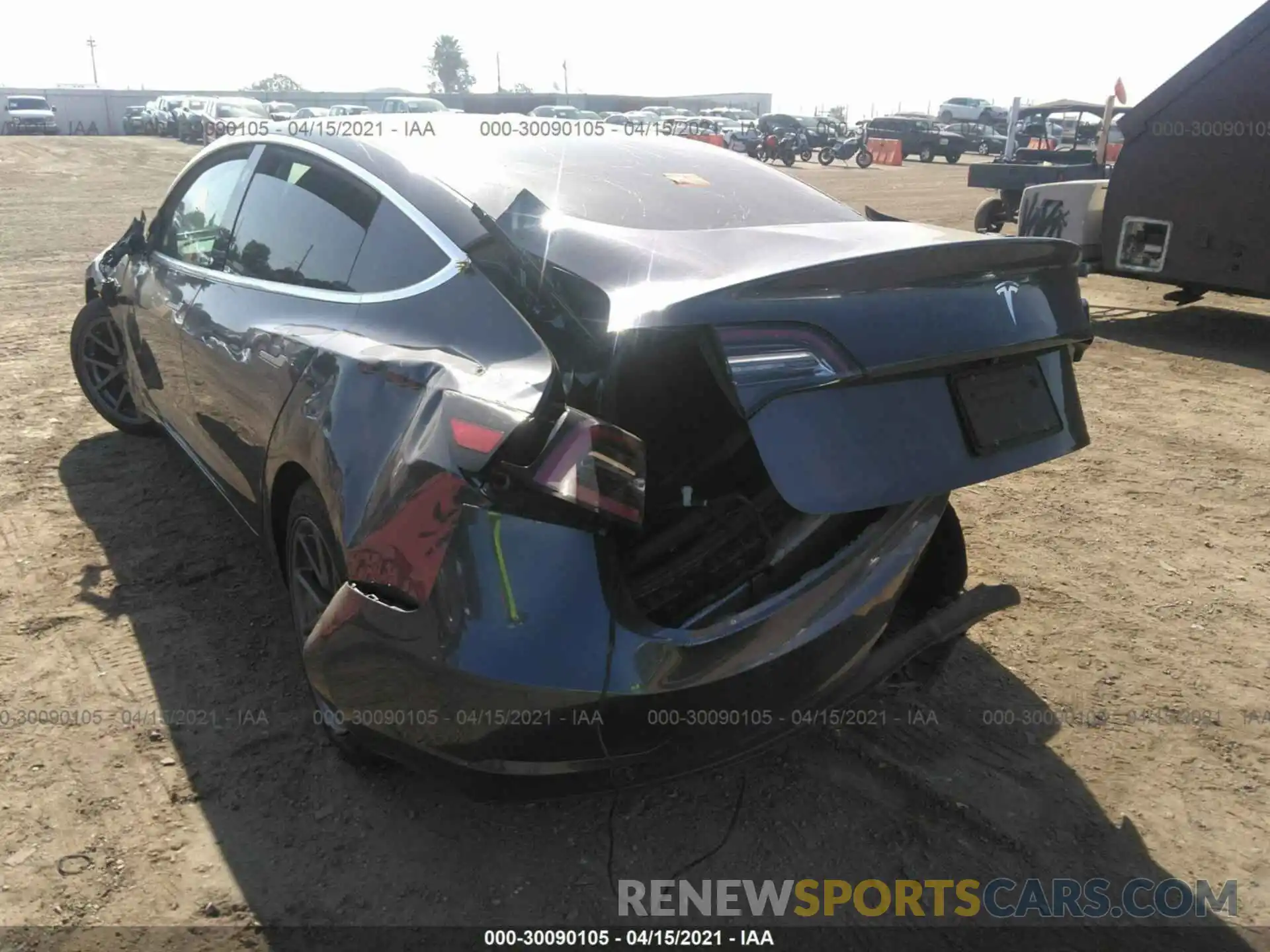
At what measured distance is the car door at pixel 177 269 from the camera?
3.53 meters

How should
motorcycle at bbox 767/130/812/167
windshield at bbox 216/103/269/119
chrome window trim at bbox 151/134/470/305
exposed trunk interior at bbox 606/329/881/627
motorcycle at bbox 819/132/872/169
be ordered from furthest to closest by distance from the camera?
windshield at bbox 216/103/269/119 < motorcycle at bbox 819/132/872/169 < motorcycle at bbox 767/130/812/167 < chrome window trim at bbox 151/134/470/305 < exposed trunk interior at bbox 606/329/881/627

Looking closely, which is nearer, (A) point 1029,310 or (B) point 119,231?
(A) point 1029,310

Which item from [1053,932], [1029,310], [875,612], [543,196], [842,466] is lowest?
[1053,932]

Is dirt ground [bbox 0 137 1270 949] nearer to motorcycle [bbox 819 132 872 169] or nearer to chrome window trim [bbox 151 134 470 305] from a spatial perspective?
chrome window trim [bbox 151 134 470 305]

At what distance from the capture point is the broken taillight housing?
194 cm

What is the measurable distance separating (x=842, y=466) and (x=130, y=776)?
2.12 metres

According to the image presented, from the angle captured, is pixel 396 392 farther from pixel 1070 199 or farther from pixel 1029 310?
pixel 1070 199

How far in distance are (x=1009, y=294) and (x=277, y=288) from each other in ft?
7.09

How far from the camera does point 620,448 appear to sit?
1911 mm

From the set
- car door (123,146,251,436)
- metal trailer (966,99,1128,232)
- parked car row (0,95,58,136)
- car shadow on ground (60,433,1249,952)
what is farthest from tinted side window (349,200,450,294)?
parked car row (0,95,58,136)

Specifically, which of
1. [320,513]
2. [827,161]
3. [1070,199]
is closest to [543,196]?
[320,513]

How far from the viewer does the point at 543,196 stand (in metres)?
2.67

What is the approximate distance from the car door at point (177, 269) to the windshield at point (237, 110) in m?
32.2

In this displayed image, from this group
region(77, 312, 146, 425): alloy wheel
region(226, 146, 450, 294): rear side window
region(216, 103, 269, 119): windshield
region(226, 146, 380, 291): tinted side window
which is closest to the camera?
region(226, 146, 450, 294): rear side window
